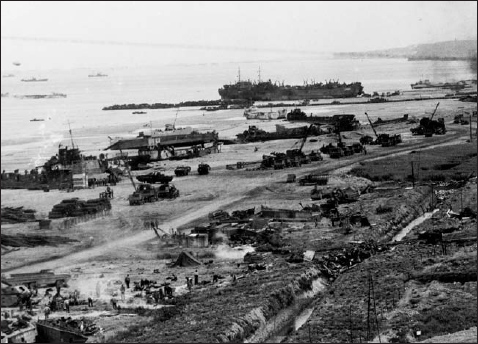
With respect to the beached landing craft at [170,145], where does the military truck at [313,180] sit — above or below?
below

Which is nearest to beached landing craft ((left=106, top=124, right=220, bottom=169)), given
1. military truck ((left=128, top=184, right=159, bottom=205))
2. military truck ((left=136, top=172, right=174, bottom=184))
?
military truck ((left=136, top=172, right=174, bottom=184))

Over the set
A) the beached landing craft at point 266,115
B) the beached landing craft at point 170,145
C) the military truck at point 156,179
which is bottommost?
the military truck at point 156,179

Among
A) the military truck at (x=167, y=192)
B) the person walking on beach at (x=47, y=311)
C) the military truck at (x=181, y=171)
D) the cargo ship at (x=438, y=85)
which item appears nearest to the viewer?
the person walking on beach at (x=47, y=311)

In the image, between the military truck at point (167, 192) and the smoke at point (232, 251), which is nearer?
the smoke at point (232, 251)

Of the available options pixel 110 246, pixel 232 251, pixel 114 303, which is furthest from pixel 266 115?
pixel 114 303

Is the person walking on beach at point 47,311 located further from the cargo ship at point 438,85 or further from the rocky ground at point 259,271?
the cargo ship at point 438,85

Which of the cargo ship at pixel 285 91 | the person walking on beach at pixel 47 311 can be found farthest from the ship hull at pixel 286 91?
the person walking on beach at pixel 47 311

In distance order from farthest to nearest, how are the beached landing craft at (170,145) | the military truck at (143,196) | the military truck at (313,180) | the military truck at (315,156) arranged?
the beached landing craft at (170,145), the military truck at (315,156), the military truck at (313,180), the military truck at (143,196)

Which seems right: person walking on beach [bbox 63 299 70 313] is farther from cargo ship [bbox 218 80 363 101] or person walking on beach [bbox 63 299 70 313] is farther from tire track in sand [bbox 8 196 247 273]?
cargo ship [bbox 218 80 363 101]
